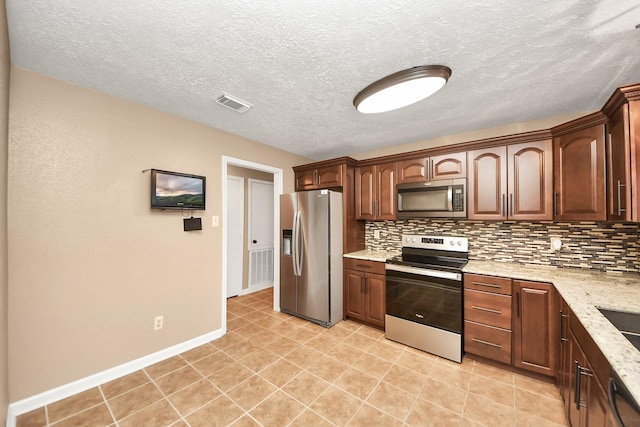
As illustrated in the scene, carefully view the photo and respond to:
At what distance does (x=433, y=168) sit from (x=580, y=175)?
1.20 metres

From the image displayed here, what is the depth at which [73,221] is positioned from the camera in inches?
74.9

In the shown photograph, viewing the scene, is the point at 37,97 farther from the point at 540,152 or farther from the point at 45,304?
the point at 540,152

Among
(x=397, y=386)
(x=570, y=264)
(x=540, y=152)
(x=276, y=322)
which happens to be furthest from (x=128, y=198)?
(x=570, y=264)

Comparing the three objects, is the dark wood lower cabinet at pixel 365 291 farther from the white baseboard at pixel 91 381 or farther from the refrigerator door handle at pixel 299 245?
the white baseboard at pixel 91 381

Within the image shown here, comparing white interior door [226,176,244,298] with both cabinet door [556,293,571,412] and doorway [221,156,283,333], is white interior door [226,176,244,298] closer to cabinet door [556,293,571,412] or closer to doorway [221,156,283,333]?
doorway [221,156,283,333]

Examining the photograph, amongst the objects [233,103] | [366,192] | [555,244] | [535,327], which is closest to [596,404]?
[535,327]

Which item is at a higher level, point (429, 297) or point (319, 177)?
point (319, 177)

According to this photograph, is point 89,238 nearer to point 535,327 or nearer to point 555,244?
point 535,327

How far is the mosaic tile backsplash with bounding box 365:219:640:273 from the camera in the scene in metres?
2.13

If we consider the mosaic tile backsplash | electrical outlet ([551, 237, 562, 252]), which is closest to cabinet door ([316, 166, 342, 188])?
the mosaic tile backsplash

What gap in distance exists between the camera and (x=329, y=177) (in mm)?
3471

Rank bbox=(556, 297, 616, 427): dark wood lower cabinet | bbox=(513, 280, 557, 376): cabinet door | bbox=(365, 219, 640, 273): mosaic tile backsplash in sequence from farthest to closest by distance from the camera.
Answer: bbox=(365, 219, 640, 273): mosaic tile backsplash, bbox=(513, 280, 557, 376): cabinet door, bbox=(556, 297, 616, 427): dark wood lower cabinet

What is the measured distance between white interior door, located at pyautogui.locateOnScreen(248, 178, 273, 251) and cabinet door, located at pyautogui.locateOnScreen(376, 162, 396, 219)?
233 cm

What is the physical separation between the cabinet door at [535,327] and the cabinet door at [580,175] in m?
0.67
